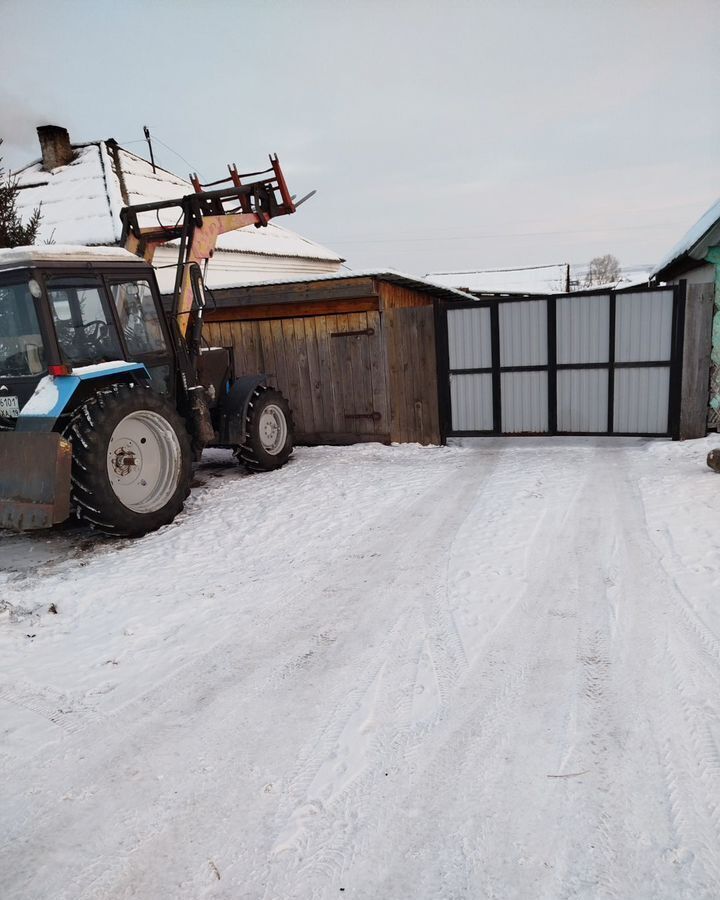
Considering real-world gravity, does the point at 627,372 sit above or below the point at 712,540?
above

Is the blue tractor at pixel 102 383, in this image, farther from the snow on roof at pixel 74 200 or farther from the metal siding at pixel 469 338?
the snow on roof at pixel 74 200

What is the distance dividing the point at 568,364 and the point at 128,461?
18.4 ft

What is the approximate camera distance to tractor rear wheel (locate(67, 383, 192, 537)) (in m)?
4.79

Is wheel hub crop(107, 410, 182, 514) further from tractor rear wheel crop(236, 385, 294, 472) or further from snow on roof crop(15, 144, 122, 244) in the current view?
snow on roof crop(15, 144, 122, 244)

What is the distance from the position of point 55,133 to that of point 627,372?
14.6 meters

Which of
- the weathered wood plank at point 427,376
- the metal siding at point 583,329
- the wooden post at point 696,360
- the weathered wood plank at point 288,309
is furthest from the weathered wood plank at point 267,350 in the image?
the wooden post at point 696,360

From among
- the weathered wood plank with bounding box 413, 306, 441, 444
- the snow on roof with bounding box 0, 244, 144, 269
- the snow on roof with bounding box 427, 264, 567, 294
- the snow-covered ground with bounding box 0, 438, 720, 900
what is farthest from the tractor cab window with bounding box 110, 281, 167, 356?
the snow on roof with bounding box 427, 264, 567, 294

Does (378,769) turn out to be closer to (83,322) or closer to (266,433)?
(83,322)

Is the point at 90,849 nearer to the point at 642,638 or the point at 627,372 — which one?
the point at 642,638

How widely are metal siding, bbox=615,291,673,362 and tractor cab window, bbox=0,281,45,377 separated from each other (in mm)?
6535

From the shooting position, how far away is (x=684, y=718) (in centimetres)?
251

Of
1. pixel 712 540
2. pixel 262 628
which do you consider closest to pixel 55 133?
pixel 262 628

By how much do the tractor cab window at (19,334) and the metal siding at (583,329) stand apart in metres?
6.08

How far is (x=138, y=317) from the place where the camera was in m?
5.89
